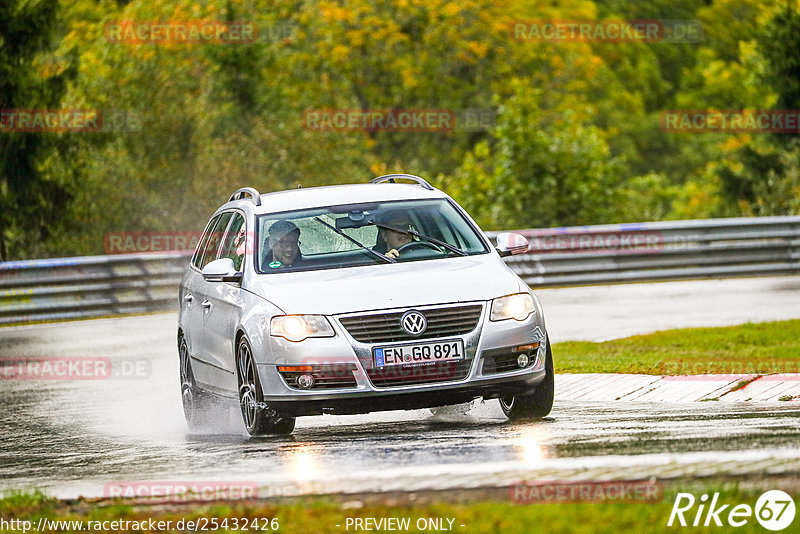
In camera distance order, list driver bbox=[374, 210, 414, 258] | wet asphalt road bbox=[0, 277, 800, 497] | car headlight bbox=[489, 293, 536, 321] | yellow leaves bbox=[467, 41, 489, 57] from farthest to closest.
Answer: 1. yellow leaves bbox=[467, 41, 489, 57]
2. driver bbox=[374, 210, 414, 258]
3. car headlight bbox=[489, 293, 536, 321]
4. wet asphalt road bbox=[0, 277, 800, 497]

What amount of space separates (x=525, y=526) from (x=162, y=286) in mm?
19108

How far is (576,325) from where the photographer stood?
63.1 feet

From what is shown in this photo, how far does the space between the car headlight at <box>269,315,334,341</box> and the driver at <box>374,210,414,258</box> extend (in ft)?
4.26

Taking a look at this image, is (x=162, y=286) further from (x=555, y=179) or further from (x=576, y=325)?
(x=555, y=179)

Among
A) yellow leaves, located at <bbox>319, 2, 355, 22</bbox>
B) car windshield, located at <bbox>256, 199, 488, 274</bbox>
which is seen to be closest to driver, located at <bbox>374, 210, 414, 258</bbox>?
car windshield, located at <bbox>256, 199, 488, 274</bbox>

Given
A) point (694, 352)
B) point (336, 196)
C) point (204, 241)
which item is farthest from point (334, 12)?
point (336, 196)

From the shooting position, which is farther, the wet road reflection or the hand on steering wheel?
the hand on steering wheel

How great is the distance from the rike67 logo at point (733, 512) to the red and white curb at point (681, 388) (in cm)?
484

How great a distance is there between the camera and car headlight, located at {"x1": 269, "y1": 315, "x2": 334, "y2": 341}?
9688 mm

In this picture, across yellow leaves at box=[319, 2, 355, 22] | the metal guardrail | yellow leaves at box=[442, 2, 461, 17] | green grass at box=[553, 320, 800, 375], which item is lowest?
the metal guardrail

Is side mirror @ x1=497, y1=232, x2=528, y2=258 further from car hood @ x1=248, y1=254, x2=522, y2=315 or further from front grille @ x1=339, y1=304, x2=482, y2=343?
front grille @ x1=339, y1=304, x2=482, y2=343

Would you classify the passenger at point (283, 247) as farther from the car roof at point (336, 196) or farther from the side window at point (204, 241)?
the side window at point (204, 241)

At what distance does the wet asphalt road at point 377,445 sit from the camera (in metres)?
7.34

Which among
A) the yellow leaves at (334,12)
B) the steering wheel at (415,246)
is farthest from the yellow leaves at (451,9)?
the steering wheel at (415,246)
